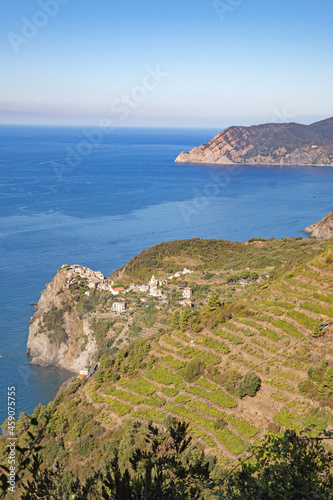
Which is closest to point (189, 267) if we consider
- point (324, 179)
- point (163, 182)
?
point (163, 182)

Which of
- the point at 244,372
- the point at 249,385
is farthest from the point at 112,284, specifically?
the point at 249,385

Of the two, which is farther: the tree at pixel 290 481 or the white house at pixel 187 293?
the white house at pixel 187 293

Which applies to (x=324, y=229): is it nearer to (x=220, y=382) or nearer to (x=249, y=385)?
(x=220, y=382)

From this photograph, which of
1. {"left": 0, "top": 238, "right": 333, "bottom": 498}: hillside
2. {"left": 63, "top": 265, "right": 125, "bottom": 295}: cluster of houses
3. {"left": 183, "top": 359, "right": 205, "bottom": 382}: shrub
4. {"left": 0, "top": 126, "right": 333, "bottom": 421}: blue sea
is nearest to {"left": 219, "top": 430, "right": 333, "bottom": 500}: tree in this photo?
{"left": 0, "top": 238, "right": 333, "bottom": 498}: hillside

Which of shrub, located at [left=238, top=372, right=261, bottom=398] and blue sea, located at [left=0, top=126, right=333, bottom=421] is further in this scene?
blue sea, located at [left=0, top=126, right=333, bottom=421]

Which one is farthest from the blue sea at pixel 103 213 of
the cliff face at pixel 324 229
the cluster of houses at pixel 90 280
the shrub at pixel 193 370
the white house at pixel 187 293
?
the shrub at pixel 193 370

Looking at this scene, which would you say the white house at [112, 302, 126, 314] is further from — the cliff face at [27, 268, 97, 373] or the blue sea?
the blue sea

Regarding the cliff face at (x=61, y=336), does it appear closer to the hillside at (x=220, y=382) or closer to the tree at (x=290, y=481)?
the hillside at (x=220, y=382)

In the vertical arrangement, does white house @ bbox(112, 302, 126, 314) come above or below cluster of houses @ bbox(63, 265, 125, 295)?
below
